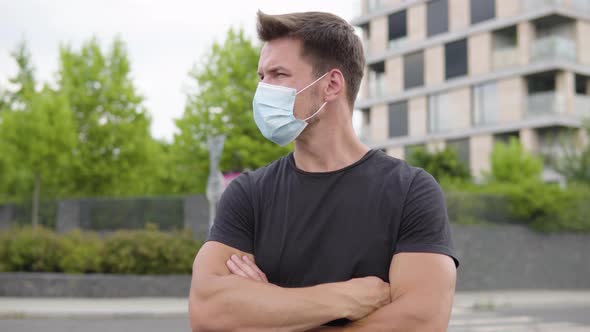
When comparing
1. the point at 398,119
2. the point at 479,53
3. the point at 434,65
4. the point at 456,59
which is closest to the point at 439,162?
the point at 479,53

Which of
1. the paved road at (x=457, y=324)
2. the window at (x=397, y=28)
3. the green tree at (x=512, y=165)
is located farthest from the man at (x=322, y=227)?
the window at (x=397, y=28)

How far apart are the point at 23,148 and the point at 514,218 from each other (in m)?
18.4

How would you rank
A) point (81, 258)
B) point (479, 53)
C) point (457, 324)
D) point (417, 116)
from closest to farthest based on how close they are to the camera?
point (457, 324) → point (81, 258) → point (479, 53) → point (417, 116)

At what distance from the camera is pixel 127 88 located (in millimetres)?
31750

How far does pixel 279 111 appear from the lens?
2844 millimetres

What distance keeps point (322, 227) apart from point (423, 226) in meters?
0.37

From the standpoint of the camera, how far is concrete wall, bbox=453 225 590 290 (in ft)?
69.4

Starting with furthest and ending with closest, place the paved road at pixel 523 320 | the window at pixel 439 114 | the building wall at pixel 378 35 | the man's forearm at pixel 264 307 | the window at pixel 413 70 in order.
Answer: the building wall at pixel 378 35 → the window at pixel 413 70 → the window at pixel 439 114 → the paved road at pixel 523 320 → the man's forearm at pixel 264 307

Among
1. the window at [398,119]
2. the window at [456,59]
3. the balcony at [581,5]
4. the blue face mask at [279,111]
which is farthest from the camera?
the window at [398,119]

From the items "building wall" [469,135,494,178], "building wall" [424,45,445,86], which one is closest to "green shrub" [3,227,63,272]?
"building wall" [469,135,494,178]

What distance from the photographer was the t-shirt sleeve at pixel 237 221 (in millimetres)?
2770

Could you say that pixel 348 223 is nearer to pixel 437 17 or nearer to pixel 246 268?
pixel 246 268

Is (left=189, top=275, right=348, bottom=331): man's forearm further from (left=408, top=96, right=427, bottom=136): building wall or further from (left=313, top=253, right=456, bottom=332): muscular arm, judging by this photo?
(left=408, top=96, right=427, bottom=136): building wall

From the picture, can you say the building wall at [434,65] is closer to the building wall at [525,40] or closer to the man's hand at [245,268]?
the building wall at [525,40]
